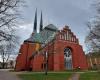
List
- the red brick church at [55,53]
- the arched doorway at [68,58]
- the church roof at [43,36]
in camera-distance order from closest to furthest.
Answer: the red brick church at [55,53], the arched doorway at [68,58], the church roof at [43,36]

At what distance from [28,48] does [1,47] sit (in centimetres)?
5219

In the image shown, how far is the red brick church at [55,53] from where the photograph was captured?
59406 mm

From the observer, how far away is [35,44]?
70438 mm

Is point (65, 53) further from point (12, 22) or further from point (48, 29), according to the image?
point (12, 22)

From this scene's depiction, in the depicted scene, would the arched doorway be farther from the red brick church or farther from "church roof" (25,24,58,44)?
"church roof" (25,24,58,44)

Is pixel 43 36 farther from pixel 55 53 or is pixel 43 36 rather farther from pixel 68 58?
pixel 55 53

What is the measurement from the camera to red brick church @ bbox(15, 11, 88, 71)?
59.4m

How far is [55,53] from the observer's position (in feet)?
197

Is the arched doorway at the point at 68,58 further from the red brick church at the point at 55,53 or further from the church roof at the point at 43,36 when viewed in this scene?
the church roof at the point at 43,36

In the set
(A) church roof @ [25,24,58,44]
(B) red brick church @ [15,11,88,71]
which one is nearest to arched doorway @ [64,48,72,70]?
(B) red brick church @ [15,11,88,71]

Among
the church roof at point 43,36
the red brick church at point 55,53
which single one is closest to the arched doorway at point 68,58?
the red brick church at point 55,53

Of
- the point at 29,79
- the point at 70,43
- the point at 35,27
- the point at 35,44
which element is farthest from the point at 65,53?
the point at 29,79

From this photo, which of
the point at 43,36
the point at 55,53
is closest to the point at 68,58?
the point at 55,53

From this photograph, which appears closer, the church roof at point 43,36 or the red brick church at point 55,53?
the red brick church at point 55,53
